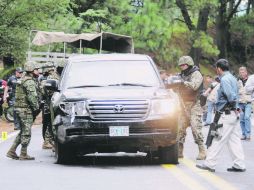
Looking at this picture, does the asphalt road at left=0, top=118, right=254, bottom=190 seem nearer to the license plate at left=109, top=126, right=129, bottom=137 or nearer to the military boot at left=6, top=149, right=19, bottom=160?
the military boot at left=6, top=149, right=19, bottom=160

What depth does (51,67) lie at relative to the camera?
51.0ft

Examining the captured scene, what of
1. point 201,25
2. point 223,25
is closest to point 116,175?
point 201,25

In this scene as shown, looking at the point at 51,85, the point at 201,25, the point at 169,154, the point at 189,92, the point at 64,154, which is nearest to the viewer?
the point at 64,154

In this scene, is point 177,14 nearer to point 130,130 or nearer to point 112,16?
point 112,16

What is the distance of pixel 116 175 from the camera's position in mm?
10297

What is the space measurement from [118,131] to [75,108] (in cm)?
77

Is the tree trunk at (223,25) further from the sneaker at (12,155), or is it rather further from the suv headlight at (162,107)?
the suv headlight at (162,107)

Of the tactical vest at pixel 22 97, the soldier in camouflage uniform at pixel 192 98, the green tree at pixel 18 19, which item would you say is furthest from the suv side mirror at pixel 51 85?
the green tree at pixel 18 19

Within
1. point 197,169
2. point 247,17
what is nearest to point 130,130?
point 197,169

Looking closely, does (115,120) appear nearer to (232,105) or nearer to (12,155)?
(232,105)

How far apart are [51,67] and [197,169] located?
17.9 ft

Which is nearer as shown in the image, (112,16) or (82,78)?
(82,78)

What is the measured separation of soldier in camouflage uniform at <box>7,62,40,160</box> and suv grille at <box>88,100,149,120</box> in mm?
1941

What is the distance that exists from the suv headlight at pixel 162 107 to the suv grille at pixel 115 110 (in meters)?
0.16
